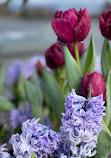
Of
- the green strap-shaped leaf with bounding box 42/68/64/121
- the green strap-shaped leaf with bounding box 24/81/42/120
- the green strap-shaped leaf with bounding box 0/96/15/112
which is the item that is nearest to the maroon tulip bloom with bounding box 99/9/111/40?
the green strap-shaped leaf with bounding box 42/68/64/121

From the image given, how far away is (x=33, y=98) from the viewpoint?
0.92 meters

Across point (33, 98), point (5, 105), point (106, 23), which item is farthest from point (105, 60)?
point (5, 105)

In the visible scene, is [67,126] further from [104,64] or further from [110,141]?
[104,64]

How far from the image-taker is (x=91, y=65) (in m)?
0.73

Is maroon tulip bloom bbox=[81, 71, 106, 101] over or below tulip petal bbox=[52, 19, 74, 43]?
below

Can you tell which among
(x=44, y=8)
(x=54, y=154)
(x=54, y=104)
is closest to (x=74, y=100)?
(x=54, y=154)

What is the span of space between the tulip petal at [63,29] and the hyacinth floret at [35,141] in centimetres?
17

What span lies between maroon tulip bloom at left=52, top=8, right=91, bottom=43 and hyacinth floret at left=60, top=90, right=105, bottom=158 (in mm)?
155

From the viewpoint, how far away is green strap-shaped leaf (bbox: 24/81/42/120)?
0.91 meters

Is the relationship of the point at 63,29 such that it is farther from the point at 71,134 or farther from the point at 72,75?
the point at 71,134

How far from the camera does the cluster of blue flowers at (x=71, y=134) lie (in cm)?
51

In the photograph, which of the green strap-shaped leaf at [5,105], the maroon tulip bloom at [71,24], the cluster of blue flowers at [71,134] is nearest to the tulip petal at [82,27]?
the maroon tulip bloom at [71,24]

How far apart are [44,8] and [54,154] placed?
1067 cm

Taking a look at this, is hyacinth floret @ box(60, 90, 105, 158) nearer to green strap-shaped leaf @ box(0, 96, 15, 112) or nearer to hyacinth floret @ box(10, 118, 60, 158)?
hyacinth floret @ box(10, 118, 60, 158)
